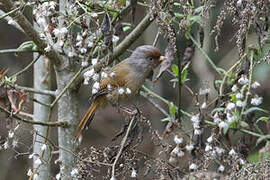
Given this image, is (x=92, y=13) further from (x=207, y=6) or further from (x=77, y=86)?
(x=77, y=86)

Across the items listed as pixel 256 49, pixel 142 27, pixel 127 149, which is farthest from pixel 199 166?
pixel 142 27

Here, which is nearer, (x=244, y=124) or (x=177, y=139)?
(x=177, y=139)

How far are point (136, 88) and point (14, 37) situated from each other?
5.58 m

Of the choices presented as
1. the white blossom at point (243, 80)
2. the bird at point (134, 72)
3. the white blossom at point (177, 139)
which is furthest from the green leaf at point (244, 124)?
the bird at point (134, 72)

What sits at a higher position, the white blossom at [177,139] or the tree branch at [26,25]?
the tree branch at [26,25]

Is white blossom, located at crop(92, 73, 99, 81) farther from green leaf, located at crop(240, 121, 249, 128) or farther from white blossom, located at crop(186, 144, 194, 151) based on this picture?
green leaf, located at crop(240, 121, 249, 128)

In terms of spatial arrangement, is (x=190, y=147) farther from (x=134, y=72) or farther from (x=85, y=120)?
(x=134, y=72)

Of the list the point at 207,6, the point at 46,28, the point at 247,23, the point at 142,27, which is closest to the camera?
the point at 247,23

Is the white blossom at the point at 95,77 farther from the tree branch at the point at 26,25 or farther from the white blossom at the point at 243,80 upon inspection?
the tree branch at the point at 26,25

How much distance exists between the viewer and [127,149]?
10.1 feet

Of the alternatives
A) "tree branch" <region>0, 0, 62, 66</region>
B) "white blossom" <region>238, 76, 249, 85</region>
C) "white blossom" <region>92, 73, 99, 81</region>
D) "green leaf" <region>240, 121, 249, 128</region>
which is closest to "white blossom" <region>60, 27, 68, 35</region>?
"white blossom" <region>92, 73, 99, 81</region>

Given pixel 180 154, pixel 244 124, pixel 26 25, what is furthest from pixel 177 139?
pixel 26 25

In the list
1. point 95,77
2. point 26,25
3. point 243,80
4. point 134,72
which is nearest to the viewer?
point 243,80

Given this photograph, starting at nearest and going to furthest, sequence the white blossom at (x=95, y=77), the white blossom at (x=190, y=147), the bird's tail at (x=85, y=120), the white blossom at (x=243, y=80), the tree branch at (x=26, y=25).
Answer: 1. the white blossom at (x=243, y=80)
2. the white blossom at (x=95, y=77)
3. the white blossom at (x=190, y=147)
4. the tree branch at (x=26, y=25)
5. the bird's tail at (x=85, y=120)
